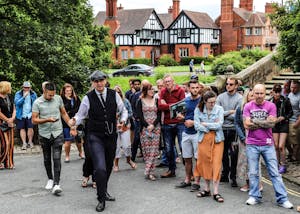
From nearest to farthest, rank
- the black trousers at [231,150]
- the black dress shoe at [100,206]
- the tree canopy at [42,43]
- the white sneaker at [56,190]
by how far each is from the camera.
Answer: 1. the black dress shoe at [100,206]
2. the white sneaker at [56,190]
3. the black trousers at [231,150]
4. the tree canopy at [42,43]

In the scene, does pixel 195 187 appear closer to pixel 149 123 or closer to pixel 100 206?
pixel 149 123

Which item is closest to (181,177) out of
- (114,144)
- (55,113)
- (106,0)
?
(114,144)

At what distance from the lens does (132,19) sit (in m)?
77.2

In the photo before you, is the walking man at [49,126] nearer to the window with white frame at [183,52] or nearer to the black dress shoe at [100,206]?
the black dress shoe at [100,206]

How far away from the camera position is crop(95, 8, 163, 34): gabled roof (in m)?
75.8

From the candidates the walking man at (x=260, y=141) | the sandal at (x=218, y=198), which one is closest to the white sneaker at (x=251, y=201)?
the walking man at (x=260, y=141)

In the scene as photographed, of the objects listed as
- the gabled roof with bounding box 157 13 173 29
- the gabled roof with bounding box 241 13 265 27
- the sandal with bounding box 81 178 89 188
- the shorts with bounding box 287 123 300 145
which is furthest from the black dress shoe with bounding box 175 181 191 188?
the gabled roof with bounding box 157 13 173 29

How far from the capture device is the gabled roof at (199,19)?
74875 millimetres

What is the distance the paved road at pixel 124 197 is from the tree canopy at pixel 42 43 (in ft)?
19.2

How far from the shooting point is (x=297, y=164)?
10547 mm

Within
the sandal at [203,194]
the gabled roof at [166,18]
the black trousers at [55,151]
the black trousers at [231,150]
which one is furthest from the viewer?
the gabled roof at [166,18]

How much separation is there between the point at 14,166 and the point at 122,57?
66.6m

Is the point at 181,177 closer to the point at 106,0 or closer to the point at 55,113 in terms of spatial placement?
the point at 55,113

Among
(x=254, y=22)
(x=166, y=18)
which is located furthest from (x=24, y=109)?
(x=166, y=18)
